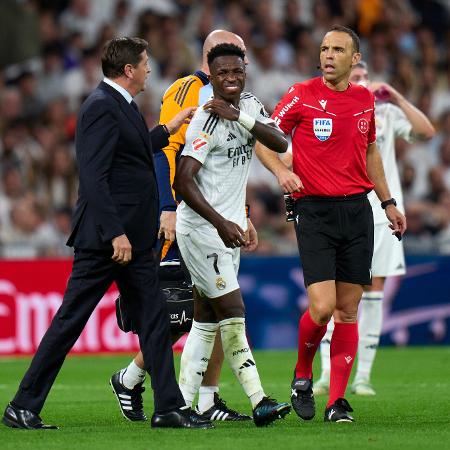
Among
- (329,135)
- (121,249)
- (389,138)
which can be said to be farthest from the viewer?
(389,138)

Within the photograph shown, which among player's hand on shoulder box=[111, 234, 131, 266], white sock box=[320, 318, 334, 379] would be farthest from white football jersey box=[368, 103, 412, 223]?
player's hand on shoulder box=[111, 234, 131, 266]

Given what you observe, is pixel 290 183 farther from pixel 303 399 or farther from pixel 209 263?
pixel 303 399

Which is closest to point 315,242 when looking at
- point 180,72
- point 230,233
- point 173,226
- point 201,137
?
point 173,226

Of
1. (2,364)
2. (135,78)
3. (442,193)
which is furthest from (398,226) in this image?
(442,193)

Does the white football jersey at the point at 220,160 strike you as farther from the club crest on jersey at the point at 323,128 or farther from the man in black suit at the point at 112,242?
the club crest on jersey at the point at 323,128

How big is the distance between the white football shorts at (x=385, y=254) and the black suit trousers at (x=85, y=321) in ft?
12.7

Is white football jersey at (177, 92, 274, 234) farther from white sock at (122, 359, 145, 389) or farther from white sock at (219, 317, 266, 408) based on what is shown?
white sock at (122, 359, 145, 389)

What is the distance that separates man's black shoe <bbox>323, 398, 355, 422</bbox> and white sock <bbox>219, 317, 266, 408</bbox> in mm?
613

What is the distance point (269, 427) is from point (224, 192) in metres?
1.47

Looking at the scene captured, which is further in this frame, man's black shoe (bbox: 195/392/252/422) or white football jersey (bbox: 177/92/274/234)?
man's black shoe (bbox: 195/392/252/422)

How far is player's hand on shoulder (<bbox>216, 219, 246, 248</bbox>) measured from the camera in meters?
7.84

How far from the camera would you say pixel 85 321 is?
8031 mm

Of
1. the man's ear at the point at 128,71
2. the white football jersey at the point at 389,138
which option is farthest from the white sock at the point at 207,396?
the white football jersey at the point at 389,138

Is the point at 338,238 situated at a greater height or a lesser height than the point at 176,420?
greater
